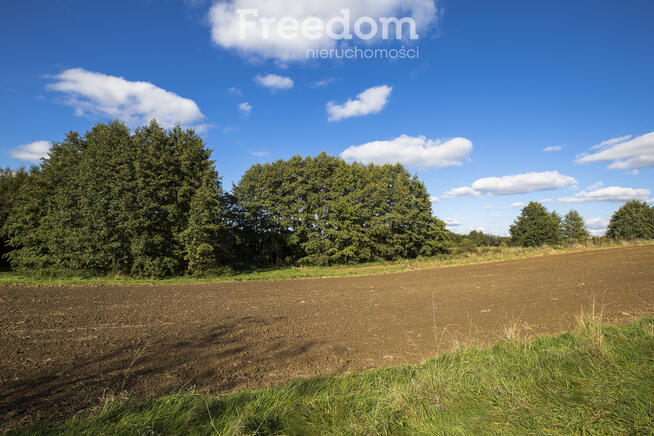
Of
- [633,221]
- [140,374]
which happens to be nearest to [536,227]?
[633,221]

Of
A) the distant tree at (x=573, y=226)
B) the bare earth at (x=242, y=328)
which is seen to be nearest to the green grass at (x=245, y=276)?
the bare earth at (x=242, y=328)

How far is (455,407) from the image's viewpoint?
3.13 meters

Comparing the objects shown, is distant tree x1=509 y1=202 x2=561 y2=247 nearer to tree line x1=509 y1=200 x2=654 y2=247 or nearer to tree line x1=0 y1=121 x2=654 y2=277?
tree line x1=509 y1=200 x2=654 y2=247

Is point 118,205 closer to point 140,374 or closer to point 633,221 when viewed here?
point 140,374

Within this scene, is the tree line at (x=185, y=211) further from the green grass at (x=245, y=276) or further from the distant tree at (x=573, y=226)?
the distant tree at (x=573, y=226)

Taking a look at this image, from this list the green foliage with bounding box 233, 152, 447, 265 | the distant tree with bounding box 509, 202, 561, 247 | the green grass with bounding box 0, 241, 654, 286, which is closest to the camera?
the green grass with bounding box 0, 241, 654, 286

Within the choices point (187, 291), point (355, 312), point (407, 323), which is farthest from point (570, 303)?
point (187, 291)

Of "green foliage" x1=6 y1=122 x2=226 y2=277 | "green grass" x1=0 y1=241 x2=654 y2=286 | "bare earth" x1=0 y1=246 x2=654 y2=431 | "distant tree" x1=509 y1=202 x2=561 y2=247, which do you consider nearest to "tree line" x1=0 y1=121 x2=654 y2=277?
"green foliage" x1=6 y1=122 x2=226 y2=277

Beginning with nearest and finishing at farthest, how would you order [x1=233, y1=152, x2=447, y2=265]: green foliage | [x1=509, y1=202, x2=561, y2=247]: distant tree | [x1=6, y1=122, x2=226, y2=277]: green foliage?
[x1=6, y1=122, x2=226, y2=277]: green foliage, [x1=233, y1=152, x2=447, y2=265]: green foliage, [x1=509, y1=202, x2=561, y2=247]: distant tree

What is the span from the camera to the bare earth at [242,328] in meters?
5.65

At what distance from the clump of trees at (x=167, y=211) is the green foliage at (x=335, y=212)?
165 millimetres

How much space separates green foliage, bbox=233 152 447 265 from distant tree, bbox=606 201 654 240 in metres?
58.2

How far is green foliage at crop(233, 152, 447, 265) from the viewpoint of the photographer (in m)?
37.7

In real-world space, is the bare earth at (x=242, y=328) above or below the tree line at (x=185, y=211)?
below
